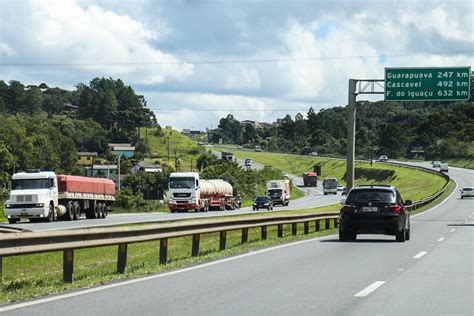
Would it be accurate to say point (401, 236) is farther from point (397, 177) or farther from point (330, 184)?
point (397, 177)

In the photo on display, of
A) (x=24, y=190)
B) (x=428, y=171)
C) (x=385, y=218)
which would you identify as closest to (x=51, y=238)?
(x=385, y=218)

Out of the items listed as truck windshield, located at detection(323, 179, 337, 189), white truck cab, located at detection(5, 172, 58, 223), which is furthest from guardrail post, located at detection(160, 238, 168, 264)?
truck windshield, located at detection(323, 179, 337, 189)

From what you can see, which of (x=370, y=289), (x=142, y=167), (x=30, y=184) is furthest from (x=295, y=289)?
(x=142, y=167)

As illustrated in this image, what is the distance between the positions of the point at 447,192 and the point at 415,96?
49.4 metres

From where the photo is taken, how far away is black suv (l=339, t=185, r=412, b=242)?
2577 centimetres

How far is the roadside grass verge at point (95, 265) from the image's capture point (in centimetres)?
1389

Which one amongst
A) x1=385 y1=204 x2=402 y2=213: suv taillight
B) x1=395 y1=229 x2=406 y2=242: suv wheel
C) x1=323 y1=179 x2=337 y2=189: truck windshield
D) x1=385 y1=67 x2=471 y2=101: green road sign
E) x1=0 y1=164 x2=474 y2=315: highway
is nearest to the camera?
x1=0 y1=164 x2=474 y2=315: highway

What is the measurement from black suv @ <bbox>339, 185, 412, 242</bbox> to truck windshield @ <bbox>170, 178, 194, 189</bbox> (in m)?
40.2

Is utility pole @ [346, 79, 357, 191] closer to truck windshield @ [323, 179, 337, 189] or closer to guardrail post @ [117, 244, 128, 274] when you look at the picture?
guardrail post @ [117, 244, 128, 274]

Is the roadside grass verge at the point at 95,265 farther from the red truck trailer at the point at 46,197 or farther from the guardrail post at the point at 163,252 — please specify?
the red truck trailer at the point at 46,197

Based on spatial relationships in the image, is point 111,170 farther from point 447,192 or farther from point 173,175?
point 173,175

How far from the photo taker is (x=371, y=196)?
26.3 metres

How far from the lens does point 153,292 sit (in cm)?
1299

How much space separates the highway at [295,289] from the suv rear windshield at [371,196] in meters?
4.89
